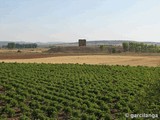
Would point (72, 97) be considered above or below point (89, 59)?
below

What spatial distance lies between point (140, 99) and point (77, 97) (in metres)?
11.7

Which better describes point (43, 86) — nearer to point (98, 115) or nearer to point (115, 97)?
point (115, 97)

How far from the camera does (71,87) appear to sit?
1000 inches

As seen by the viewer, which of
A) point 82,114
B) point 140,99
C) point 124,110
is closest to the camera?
point 140,99

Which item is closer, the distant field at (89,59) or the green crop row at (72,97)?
the green crop row at (72,97)

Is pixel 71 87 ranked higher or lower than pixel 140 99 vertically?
lower

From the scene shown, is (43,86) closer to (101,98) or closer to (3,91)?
(3,91)

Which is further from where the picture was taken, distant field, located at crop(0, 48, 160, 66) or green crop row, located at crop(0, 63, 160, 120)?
distant field, located at crop(0, 48, 160, 66)

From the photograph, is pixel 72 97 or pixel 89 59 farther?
pixel 89 59

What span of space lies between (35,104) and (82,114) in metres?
3.44

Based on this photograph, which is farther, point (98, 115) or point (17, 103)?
point (17, 103)

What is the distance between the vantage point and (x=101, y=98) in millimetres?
21500

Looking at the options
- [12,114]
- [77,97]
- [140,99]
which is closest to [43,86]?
[77,97]

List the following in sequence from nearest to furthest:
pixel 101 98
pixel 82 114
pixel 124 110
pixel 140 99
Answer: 1. pixel 140 99
2. pixel 82 114
3. pixel 124 110
4. pixel 101 98
